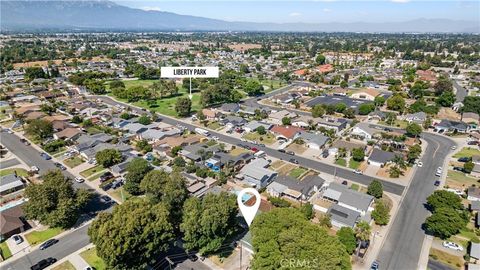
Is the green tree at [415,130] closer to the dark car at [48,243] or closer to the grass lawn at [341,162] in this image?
the grass lawn at [341,162]

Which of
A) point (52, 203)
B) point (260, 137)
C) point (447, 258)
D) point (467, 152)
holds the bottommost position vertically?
point (447, 258)

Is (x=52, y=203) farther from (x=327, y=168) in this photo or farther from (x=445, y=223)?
(x=445, y=223)

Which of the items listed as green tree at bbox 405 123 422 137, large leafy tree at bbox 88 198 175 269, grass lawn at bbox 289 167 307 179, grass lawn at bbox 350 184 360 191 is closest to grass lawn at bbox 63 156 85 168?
large leafy tree at bbox 88 198 175 269

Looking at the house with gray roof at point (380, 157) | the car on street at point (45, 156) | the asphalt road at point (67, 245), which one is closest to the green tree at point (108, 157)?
the asphalt road at point (67, 245)

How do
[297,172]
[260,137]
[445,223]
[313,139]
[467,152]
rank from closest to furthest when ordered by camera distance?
[445,223] → [297,172] → [467,152] → [313,139] → [260,137]

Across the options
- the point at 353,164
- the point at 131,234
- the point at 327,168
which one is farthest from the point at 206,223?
the point at 353,164

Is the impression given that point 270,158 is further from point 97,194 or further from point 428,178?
point 97,194
